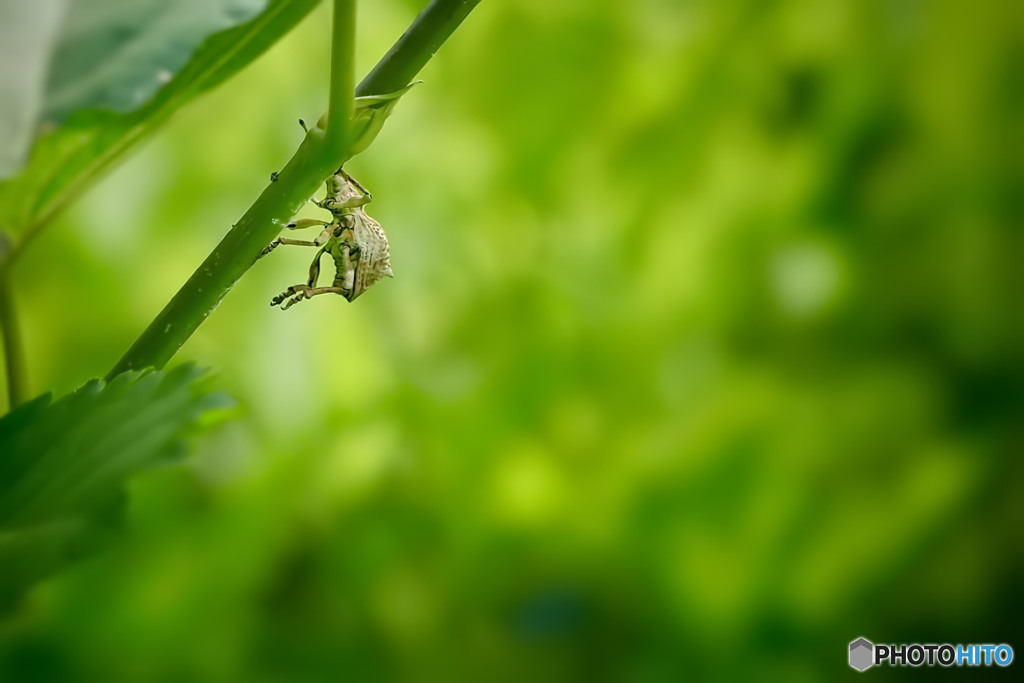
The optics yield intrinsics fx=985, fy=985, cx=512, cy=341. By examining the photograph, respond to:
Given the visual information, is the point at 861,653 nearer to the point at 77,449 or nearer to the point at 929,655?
the point at 929,655

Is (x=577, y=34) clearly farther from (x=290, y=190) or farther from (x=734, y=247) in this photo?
(x=290, y=190)

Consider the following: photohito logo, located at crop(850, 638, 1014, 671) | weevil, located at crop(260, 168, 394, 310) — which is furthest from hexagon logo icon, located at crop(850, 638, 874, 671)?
weevil, located at crop(260, 168, 394, 310)

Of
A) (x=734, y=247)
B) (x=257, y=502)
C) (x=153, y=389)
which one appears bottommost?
(x=153, y=389)

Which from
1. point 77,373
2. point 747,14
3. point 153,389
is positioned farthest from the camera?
point 747,14

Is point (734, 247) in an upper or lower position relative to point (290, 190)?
upper

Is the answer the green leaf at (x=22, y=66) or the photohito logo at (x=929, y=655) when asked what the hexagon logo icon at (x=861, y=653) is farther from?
the green leaf at (x=22, y=66)

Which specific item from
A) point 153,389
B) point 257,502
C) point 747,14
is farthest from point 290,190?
point 747,14
